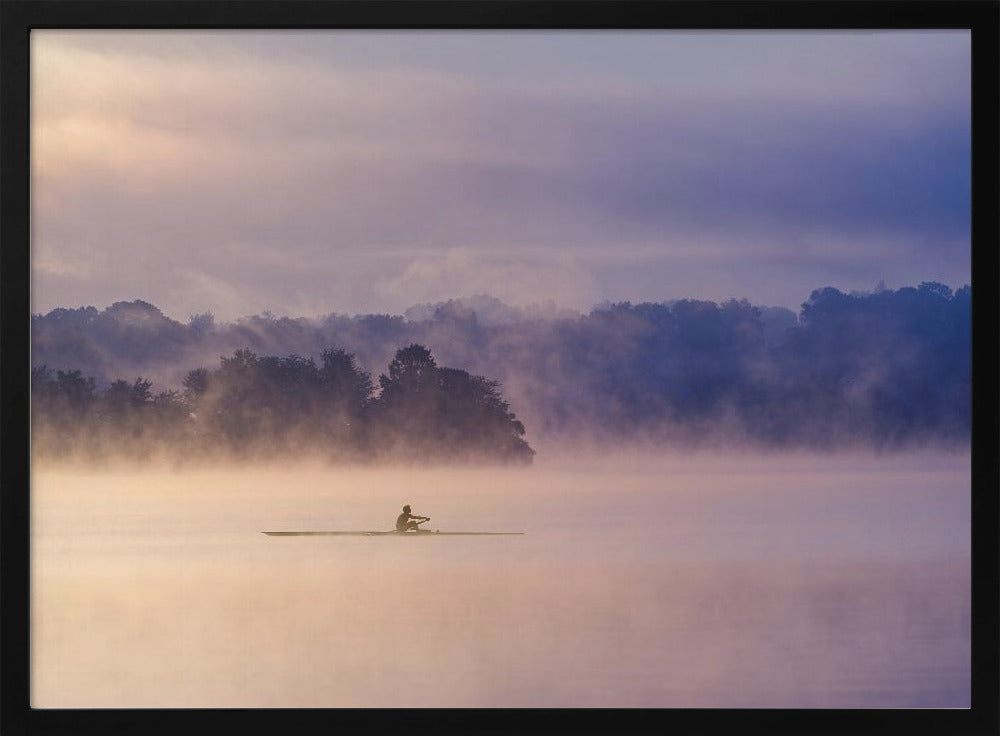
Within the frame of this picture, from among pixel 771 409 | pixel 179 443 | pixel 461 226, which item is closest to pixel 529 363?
pixel 461 226

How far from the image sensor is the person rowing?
394 cm

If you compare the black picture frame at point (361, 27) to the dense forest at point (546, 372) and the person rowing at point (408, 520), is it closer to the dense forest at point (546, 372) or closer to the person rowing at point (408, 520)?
the dense forest at point (546, 372)

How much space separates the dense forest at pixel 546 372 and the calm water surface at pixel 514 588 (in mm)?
106

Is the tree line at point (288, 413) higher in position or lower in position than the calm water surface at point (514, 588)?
higher

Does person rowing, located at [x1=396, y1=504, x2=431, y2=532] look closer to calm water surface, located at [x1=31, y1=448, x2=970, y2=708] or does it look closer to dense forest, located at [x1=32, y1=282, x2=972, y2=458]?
calm water surface, located at [x1=31, y1=448, x2=970, y2=708]

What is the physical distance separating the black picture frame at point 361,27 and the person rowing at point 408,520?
1.56 feet

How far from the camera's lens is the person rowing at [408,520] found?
3.94 meters

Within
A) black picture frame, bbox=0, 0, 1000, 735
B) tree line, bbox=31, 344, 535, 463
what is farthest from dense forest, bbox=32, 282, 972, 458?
black picture frame, bbox=0, 0, 1000, 735

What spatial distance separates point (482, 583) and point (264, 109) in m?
1.36

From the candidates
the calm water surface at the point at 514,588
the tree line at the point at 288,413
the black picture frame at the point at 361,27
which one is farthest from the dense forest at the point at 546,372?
the black picture frame at the point at 361,27

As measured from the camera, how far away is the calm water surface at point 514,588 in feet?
12.8

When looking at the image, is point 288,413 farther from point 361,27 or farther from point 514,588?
point 361,27

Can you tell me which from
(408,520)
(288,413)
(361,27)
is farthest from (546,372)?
(361,27)

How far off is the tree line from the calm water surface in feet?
0.22
